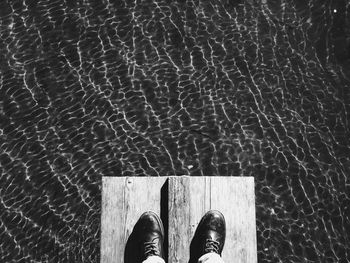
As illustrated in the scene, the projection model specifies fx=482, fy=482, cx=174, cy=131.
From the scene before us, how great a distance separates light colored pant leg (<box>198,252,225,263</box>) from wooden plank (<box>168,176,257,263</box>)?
0.19 meters

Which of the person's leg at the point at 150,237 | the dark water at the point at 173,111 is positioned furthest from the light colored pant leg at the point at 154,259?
the dark water at the point at 173,111

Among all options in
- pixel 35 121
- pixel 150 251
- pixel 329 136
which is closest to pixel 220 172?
pixel 329 136

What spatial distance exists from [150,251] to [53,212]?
1.70m

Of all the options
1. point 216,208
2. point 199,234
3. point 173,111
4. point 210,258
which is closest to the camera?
point 210,258

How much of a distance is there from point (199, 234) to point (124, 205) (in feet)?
2.12

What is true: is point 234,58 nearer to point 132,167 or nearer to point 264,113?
point 264,113

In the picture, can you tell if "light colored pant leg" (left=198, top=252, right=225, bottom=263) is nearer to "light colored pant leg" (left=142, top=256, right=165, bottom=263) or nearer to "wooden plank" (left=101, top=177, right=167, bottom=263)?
"light colored pant leg" (left=142, top=256, right=165, bottom=263)

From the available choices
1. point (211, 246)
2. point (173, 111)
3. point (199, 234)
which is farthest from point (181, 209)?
point (173, 111)

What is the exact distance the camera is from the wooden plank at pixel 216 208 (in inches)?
149

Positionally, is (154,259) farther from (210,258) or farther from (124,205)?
(124,205)

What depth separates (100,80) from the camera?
5.57 metres

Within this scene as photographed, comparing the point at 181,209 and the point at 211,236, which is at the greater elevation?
the point at 181,209

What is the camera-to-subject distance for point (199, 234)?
3797 millimetres

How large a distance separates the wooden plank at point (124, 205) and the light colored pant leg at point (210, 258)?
1.77 ft
